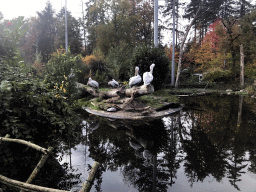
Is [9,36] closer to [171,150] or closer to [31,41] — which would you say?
[171,150]

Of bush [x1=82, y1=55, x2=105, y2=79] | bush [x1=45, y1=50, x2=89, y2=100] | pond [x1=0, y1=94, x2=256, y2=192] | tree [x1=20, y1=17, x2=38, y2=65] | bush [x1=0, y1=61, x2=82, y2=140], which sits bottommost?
pond [x1=0, y1=94, x2=256, y2=192]

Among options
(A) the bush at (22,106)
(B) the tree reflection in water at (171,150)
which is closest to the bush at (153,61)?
(B) the tree reflection in water at (171,150)

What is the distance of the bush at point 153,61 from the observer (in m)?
10.4

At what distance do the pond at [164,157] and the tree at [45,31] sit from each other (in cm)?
2988

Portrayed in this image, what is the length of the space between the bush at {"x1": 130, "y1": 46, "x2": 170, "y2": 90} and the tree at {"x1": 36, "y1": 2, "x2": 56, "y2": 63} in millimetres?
24753

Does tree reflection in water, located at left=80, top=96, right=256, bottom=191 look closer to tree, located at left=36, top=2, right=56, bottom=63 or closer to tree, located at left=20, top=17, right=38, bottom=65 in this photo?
tree, located at left=20, top=17, right=38, bottom=65

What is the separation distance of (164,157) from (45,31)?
3434 cm

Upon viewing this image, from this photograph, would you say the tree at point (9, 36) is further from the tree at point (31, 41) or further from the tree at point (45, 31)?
the tree at point (45, 31)

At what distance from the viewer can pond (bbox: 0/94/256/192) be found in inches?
100

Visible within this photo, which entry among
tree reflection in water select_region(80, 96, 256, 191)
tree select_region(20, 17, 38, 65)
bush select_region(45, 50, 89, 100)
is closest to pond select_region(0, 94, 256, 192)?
tree reflection in water select_region(80, 96, 256, 191)

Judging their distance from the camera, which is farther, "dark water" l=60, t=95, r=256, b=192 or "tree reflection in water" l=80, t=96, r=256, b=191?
"tree reflection in water" l=80, t=96, r=256, b=191

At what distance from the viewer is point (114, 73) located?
49.8ft

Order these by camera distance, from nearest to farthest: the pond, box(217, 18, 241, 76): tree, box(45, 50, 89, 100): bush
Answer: the pond, box(45, 50, 89, 100): bush, box(217, 18, 241, 76): tree

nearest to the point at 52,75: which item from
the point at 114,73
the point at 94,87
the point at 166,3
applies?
the point at 94,87
